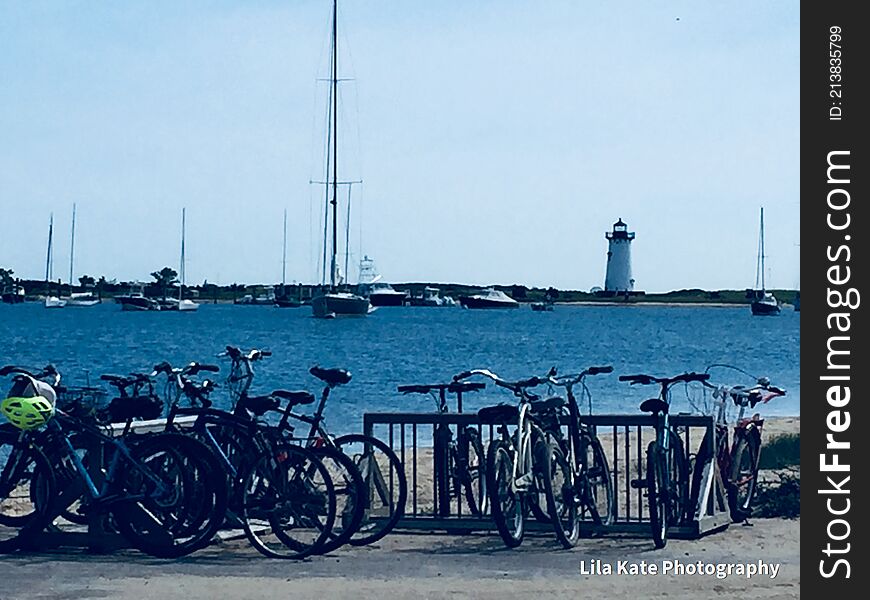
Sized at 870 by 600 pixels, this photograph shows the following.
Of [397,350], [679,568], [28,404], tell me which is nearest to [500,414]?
[679,568]

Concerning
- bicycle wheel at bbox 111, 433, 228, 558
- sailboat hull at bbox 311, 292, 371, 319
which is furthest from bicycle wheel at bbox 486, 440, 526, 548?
sailboat hull at bbox 311, 292, 371, 319

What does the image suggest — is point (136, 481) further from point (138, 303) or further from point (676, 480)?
point (138, 303)

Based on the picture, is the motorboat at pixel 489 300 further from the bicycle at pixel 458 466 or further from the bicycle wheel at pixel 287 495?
the bicycle wheel at pixel 287 495

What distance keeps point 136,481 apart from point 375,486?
5.96ft

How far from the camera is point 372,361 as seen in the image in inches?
2346

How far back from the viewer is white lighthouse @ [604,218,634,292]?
12246 cm

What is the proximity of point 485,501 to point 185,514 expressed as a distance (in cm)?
214

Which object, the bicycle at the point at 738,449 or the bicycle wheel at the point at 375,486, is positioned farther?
the bicycle at the point at 738,449

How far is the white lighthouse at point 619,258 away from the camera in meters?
122

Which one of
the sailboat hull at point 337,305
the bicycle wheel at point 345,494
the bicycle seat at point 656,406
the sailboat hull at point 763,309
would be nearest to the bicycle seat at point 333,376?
the bicycle wheel at point 345,494

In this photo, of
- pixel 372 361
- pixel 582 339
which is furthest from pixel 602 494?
pixel 582 339

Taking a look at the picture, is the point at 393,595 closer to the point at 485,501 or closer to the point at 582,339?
the point at 485,501

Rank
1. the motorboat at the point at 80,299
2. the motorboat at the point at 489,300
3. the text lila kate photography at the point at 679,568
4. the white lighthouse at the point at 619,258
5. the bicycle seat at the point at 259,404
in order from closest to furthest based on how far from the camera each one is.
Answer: the text lila kate photography at the point at 679,568, the bicycle seat at the point at 259,404, the white lighthouse at the point at 619,258, the motorboat at the point at 80,299, the motorboat at the point at 489,300

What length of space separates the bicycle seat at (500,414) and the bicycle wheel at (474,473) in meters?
0.54
